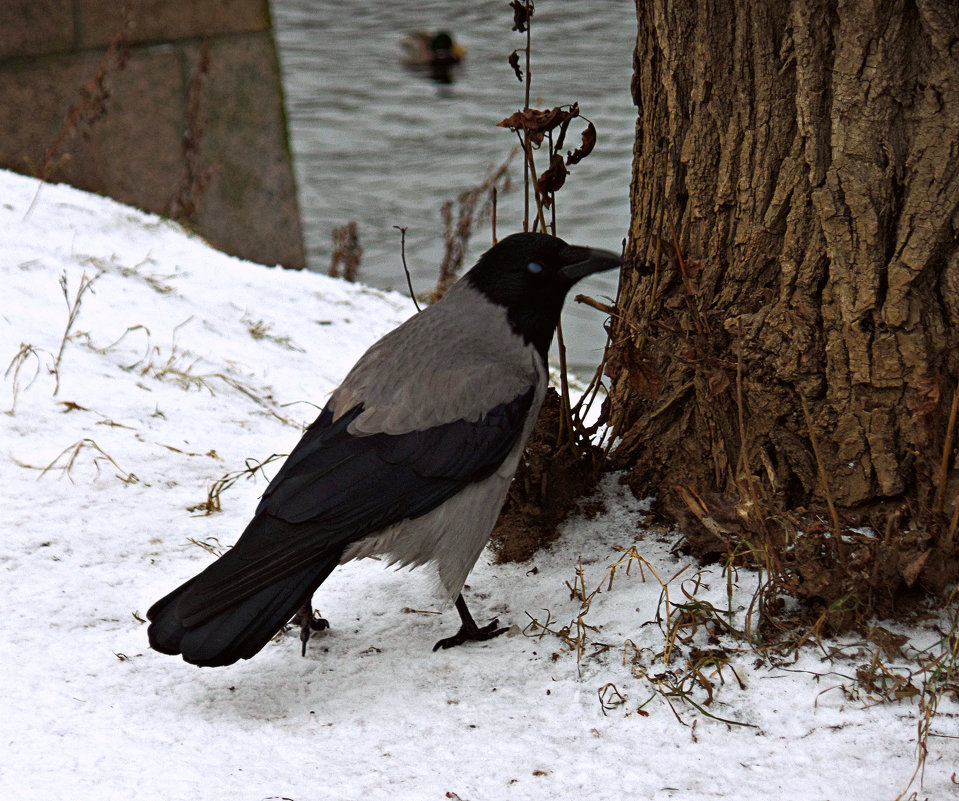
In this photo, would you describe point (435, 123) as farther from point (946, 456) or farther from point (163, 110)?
point (946, 456)

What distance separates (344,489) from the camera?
115 inches

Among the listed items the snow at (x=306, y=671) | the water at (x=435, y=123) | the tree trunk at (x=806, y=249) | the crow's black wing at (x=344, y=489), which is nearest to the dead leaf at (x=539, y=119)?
the tree trunk at (x=806, y=249)

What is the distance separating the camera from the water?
924 cm

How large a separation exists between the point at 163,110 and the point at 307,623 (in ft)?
18.3

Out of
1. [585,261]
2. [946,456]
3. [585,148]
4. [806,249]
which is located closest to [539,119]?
[585,148]

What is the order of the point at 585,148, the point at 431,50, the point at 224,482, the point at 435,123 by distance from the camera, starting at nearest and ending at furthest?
1. the point at 585,148
2. the point at 224,482
3. the point at 435,123
4. the point at 431,50

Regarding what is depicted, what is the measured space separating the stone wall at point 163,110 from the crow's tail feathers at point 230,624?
14.6ft

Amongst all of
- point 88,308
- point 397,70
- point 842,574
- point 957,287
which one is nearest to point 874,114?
point 957,287

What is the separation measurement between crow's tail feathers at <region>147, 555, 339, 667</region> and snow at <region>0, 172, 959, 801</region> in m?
0.16

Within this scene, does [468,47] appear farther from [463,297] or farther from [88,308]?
[463,297]

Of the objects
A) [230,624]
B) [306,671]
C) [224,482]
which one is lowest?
[306,671]

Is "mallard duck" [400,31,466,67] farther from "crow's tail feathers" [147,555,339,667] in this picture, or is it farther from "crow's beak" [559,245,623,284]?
"crow's tail feathers" [147,555,339,667]

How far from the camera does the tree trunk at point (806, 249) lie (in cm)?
272

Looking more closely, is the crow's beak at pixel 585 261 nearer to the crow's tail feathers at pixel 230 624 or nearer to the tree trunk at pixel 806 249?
the tree trunk at pixel 806 249
